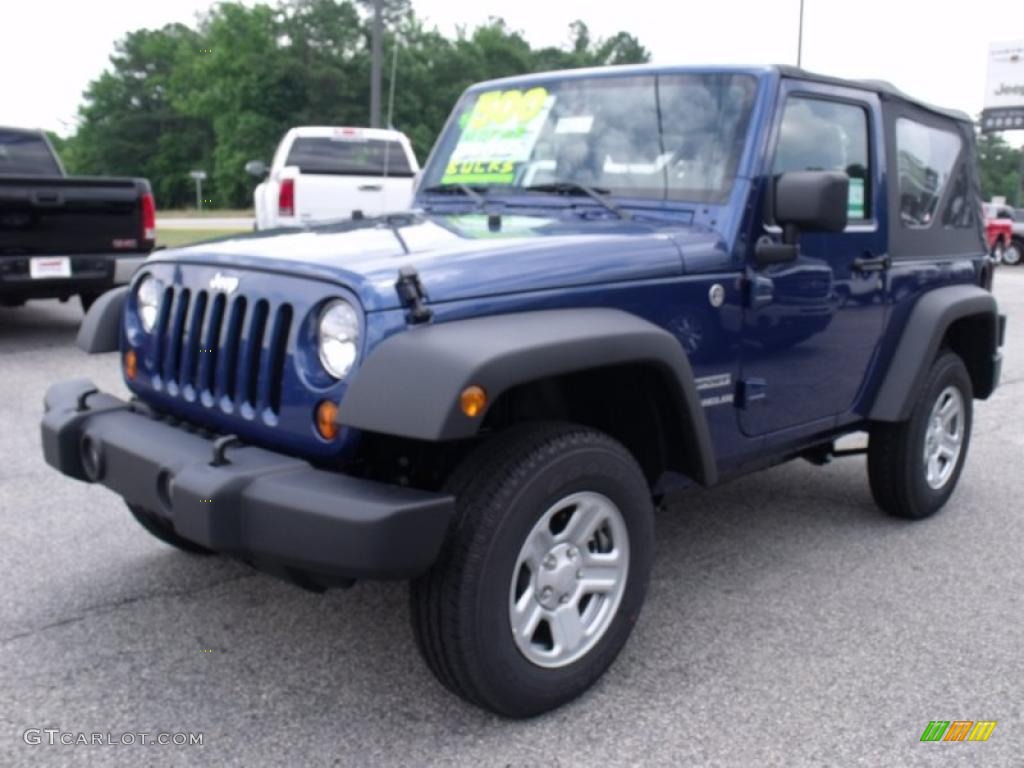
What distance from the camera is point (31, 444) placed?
5.64 meters

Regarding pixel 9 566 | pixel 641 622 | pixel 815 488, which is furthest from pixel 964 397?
pixel 9 566

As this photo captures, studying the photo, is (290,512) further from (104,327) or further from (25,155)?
(25,155)

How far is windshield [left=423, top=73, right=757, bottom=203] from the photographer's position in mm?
3646

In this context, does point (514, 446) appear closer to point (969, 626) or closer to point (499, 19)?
point (969, 626)

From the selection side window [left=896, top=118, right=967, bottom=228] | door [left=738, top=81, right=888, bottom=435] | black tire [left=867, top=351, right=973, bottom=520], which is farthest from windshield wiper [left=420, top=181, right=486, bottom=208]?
black tire [left=867, top=351, right=973, bottom=520]

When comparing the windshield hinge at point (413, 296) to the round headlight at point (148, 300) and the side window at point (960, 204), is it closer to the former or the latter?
the round headlight at point (148, 300)

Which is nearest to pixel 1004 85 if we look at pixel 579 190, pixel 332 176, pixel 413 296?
pixel 332 176

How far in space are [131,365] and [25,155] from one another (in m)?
8.38

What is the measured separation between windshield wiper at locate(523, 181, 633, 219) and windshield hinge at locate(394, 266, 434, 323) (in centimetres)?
121

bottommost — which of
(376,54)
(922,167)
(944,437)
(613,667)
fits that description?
(613,667)

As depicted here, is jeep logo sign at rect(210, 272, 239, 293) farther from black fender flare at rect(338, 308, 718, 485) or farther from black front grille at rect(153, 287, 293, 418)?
black fender flare at rect(338, 308, 718, 485)

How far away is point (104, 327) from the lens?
367 centimetres

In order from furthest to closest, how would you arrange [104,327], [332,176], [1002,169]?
[1002,169] → [332,176] → [104,327]

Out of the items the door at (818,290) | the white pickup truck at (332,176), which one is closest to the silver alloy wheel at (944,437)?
the door at (818,290)
